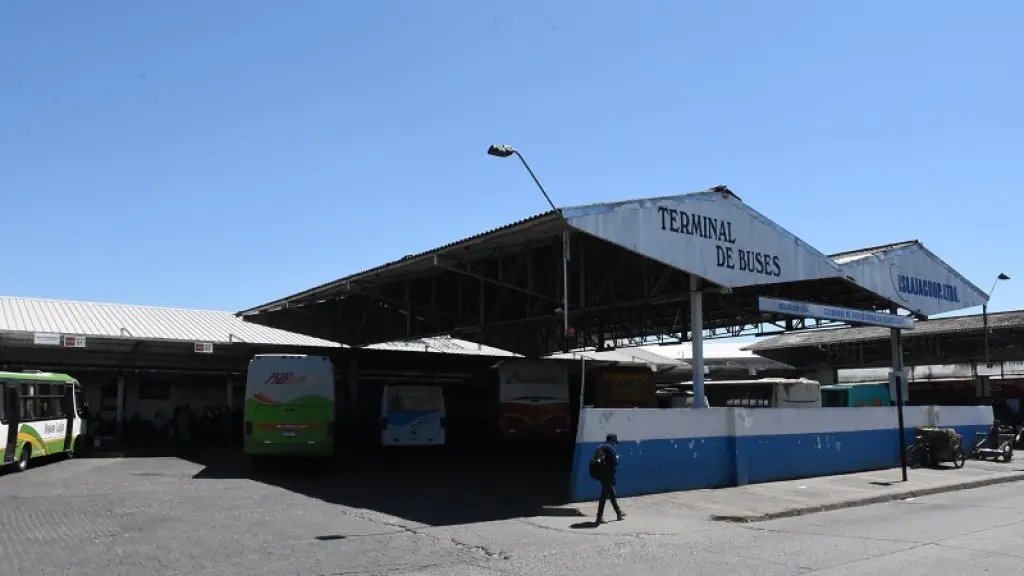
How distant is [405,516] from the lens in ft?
47.4

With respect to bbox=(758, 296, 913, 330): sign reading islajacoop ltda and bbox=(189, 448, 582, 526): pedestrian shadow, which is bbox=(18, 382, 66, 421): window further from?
bbox=(758, 296, 913, 330): sign reading islajacoop ltda

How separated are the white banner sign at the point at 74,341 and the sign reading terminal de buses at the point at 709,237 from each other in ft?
58.5

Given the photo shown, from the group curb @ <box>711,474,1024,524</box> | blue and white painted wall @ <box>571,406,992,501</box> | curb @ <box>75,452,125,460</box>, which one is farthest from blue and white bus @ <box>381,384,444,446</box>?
curb @ <box>711,474,1024,524</box>

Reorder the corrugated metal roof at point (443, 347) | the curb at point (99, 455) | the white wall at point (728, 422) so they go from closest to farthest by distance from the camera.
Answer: the white wall at point (728, 422), the curb at point (99, 455), the corrugated metal roof at point (443, 347)

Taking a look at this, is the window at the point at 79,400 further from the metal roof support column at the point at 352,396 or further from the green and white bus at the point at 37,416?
the metal roof support column at the point at 352,396

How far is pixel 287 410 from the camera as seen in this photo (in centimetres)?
2281

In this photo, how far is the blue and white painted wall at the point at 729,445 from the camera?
55.5 ft

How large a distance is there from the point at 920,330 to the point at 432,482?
33942 millimetres

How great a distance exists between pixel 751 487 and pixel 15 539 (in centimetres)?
1419

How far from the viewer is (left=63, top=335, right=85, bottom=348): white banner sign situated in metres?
26.5

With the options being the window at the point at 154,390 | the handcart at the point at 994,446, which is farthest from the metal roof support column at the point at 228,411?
the handcart at the point at 994,446

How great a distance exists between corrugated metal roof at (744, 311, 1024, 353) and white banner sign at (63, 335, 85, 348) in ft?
93.9

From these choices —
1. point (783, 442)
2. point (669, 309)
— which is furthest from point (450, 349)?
point (783, 442)

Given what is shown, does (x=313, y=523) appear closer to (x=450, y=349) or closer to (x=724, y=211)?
(x=724, y=211)
